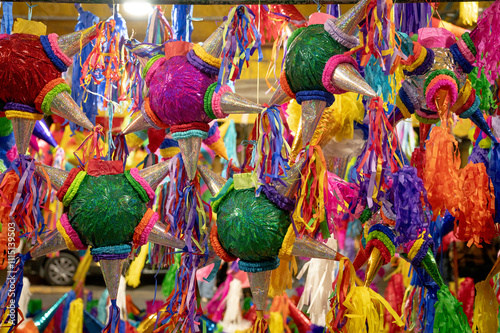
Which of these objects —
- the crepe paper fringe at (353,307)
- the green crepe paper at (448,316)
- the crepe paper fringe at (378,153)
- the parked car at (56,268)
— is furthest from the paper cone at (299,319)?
the parked car at (56,268)

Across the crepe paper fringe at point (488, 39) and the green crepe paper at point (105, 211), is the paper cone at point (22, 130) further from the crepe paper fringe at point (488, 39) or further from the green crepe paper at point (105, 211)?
the crepe paper fringe at point (488, 39)

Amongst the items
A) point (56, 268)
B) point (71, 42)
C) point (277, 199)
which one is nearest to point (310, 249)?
point (277, 199)

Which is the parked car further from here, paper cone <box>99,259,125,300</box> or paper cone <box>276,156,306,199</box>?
paper cone <box>276,156,306,199</box>

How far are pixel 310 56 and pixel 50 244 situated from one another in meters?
0.53

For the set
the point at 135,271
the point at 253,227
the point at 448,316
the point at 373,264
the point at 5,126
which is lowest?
the point at 135,271

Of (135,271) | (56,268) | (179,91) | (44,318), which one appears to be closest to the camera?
(179,91)

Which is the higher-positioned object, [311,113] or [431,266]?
[311,113]

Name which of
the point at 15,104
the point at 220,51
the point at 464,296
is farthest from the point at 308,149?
the point at 464,296

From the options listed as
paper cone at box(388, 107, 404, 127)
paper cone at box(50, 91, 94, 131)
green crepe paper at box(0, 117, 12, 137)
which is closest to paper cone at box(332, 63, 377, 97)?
paper cone at box(388, 107, 404, 127)

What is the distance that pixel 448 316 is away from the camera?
3.20 feet

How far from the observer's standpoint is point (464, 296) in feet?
4.86

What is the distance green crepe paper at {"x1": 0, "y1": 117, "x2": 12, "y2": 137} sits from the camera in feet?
3.65

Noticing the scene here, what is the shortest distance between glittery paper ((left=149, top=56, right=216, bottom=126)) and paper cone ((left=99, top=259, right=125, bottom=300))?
0.26 meters

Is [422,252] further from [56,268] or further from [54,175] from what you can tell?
[56,268]
